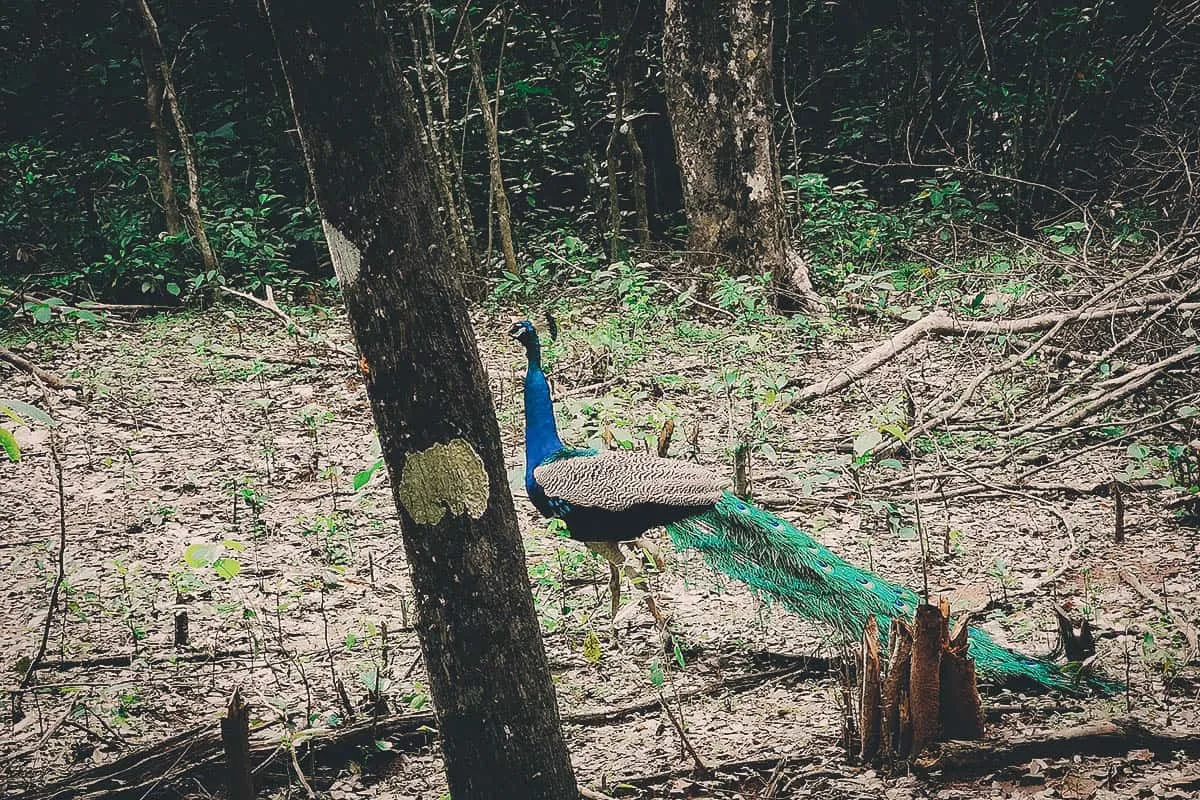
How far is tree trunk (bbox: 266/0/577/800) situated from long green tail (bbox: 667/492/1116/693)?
1822 millimetres

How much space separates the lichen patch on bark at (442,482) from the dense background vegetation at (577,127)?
765 centimetres

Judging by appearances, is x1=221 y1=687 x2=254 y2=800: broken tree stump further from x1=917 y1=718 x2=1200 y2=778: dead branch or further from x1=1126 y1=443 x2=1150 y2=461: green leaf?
x1=1126 y1=443 x2=1150 y2=461: green leaf

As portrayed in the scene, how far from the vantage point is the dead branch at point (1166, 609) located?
12.6 ft

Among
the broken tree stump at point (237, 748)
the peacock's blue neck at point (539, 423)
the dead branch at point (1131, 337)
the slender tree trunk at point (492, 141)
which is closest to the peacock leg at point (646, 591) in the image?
the peacock's blue neck at point (539, 423)

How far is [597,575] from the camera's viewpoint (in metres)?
5.19

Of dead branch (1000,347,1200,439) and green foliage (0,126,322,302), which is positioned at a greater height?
green foliage (0,126,322,302)

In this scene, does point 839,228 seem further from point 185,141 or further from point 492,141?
point 185,141

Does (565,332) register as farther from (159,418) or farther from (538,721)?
(538,721)

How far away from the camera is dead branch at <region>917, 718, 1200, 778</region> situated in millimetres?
3277

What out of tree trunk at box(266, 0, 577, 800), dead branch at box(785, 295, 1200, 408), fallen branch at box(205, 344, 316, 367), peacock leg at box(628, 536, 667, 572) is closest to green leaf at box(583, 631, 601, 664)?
peacock leg at box(628, 536, 667, 572)

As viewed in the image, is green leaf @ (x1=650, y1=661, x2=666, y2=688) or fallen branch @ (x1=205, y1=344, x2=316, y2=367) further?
fallen branch @ (x1=205, y1=344, x2=316, y2=367)

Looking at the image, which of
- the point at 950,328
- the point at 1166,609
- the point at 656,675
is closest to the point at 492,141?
the point at 950,328

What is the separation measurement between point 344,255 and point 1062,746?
261 cm

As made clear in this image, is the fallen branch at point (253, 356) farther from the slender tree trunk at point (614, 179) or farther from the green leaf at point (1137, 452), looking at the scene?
the green leaf at point (1137, 452)
